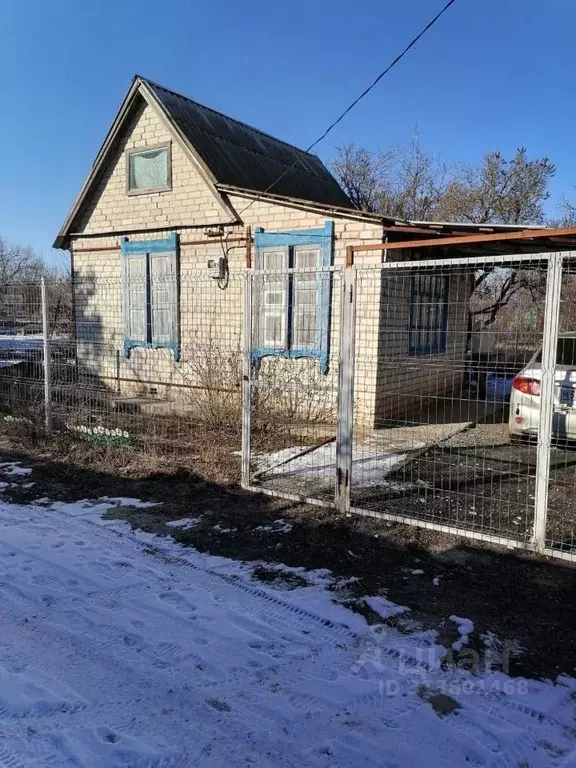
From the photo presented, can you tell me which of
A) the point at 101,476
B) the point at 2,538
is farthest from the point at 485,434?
the point at 2,538

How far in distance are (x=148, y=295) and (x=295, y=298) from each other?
345 cm

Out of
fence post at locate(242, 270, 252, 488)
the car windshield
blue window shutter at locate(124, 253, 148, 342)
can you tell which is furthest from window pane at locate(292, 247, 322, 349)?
the car windshield

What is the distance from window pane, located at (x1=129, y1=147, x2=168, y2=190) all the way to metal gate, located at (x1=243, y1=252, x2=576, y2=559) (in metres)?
3.51

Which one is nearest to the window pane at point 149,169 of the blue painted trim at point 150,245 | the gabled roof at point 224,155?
the gabled roof at point 224,155

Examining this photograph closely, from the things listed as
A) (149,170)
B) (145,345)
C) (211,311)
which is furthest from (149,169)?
(145,345)

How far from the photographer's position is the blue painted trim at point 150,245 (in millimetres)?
10531

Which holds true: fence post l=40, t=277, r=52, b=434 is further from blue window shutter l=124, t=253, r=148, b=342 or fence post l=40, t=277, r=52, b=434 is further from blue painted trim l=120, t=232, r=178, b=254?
blue painted trim l=120, t=232, r=178, b=254

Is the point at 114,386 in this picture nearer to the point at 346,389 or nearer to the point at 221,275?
the point at 221,275

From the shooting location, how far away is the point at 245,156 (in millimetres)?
11508

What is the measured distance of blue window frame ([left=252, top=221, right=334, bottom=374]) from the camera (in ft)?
28.6

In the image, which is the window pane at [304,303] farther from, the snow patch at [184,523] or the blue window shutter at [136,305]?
the snow patch at [184,523]

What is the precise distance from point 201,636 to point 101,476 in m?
3.27

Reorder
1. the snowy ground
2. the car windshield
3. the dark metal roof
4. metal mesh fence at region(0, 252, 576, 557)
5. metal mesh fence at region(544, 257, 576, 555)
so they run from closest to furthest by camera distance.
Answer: the snowy ground → metal mesh fence at region(544, 257, 576, 555) → metal mesh fence at region(0, 252, 576, 557) → the car windshield → the dark metal roof

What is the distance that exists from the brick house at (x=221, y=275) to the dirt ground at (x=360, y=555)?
79.0 inches
